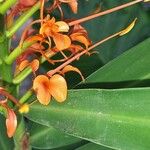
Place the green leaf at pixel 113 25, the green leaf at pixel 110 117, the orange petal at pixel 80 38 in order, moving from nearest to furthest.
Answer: the green leaf at pixel 110 117 → the orange petal at pixel 80 38 → the green leaf at pixel 113 25

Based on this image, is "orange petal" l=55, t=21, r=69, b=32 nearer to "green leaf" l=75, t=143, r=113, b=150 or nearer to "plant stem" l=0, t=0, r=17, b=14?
"plant stem" l=0, t=0, r=17, b=14

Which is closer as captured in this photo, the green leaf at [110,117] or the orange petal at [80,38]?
the green leaf at [110,117]

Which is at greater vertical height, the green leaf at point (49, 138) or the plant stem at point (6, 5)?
the plant stem at point (6, 5)

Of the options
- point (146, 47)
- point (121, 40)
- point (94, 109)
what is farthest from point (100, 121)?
point (121, 40)

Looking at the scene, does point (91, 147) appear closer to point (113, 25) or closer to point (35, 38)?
point (35, 38)

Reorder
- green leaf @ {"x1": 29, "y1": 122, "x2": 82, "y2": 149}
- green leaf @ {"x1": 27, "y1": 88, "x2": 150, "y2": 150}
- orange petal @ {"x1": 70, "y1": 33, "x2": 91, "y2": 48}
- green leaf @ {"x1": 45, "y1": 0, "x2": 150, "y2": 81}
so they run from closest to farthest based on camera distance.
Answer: green leaf @ {"x1": 27, "y1": 88, "x2": 150, "y2": 150}
orange petal @ {"x1": 70, "y1": 33, "x2": 91, "y2": 48}
green leaf @ {"x1": 29, "y1": 122, "x2": 82, "y2": 149}
green leaf @ {"x1": 45, "y1": 0, "x2": 150, "y2": 81}

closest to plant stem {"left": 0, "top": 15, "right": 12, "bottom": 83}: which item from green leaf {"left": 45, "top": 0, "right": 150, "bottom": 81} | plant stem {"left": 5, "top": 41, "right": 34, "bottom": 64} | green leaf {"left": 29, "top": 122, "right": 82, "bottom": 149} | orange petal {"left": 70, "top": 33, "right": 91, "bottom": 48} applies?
plant stem {"left": 5, "top": 41, "right": 34, "bottom": 64}

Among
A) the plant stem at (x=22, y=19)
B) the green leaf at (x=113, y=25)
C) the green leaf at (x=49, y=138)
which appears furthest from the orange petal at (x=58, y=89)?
the green leaf at (x=113, y=25)

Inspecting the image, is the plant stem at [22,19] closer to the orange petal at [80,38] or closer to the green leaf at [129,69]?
the orange petal at [80,38]

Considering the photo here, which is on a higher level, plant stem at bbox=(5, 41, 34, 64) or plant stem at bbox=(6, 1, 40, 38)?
plant stem at bbox=(6, 1, 40, 38)
